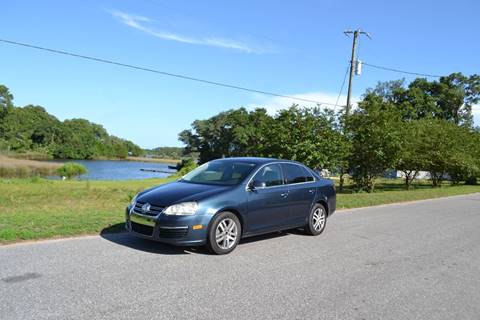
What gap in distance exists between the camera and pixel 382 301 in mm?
5078

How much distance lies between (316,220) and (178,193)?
→ 132 inches

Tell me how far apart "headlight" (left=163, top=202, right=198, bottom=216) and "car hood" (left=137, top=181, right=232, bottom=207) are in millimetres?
75

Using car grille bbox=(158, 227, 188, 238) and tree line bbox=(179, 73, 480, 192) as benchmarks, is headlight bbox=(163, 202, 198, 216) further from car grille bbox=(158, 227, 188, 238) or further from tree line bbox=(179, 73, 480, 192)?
tree line bbox=(179, 73, 480, 192)

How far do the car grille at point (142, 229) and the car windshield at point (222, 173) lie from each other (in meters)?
1.36

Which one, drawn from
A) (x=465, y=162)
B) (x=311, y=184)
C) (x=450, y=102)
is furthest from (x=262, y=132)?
(x=450, y=102)

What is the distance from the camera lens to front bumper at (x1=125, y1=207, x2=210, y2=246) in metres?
6.47

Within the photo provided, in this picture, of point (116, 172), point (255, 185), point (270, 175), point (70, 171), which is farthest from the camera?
point (116, 172)

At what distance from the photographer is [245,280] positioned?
5586 millimetres

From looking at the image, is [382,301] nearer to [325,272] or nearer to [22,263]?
[325,272]

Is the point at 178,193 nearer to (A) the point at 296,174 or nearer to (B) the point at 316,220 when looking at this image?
(A) the point at 296,174

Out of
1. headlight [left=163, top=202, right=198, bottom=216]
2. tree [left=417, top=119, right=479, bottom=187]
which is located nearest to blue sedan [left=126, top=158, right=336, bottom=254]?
headlight [left=163, top=202, right=198, bottom=216]

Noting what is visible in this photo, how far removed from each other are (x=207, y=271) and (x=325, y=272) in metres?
1.63

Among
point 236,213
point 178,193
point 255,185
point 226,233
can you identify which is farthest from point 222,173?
point 226,233

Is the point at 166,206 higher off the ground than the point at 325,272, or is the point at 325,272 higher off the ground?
the point at 166,206
